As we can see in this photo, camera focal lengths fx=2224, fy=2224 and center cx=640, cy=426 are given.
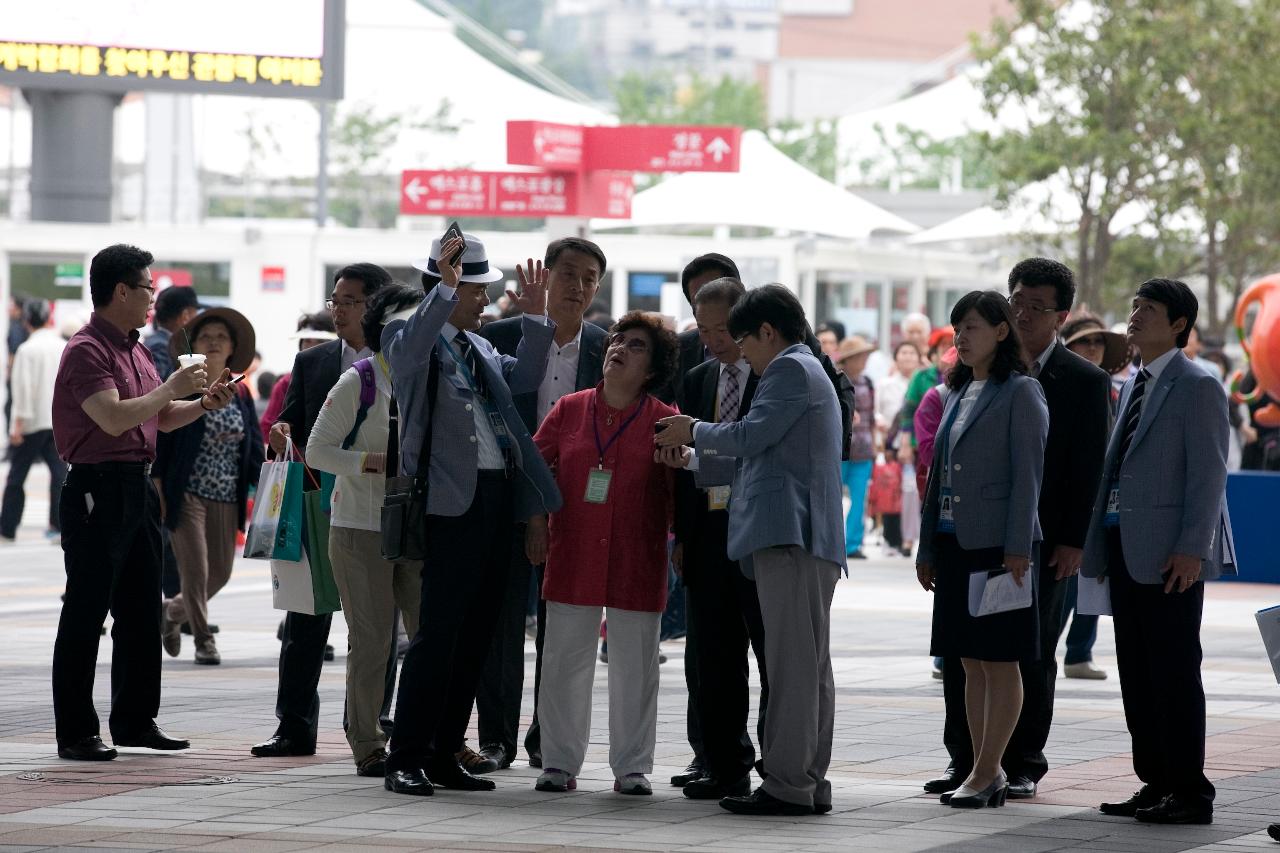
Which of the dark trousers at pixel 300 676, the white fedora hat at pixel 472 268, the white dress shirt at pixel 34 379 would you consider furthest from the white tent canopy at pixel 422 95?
the white fedora hat at pixel 472 268

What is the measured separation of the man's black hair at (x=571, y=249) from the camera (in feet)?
26.8

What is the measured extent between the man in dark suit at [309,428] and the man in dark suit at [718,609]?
4.56ft

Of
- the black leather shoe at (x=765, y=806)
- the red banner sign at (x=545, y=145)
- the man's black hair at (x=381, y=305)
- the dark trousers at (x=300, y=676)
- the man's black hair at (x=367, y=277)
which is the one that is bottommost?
the black leather shoe at (x=765, y=806)

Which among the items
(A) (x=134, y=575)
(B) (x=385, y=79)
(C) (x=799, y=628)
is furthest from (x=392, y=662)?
(B) (x=385, y=79)

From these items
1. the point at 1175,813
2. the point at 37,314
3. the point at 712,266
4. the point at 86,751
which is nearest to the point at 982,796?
the point at 1175,813

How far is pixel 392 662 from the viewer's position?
8.30m

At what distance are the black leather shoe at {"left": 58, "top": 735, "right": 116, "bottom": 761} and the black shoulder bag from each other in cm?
156

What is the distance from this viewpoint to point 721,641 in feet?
25.4

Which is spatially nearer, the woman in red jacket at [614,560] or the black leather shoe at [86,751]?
the woman in red jacket at [614,560]

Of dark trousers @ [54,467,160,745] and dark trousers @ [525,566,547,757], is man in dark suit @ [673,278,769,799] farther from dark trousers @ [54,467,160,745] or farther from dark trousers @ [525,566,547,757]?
dark trousers @ [54,467,160,745]

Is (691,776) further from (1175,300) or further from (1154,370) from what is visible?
(1175,300)

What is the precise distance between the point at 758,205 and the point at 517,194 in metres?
3.17

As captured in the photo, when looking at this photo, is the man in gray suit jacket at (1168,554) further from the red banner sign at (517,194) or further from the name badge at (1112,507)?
the red banner sign at (517,194)

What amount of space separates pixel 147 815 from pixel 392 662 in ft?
4.84
